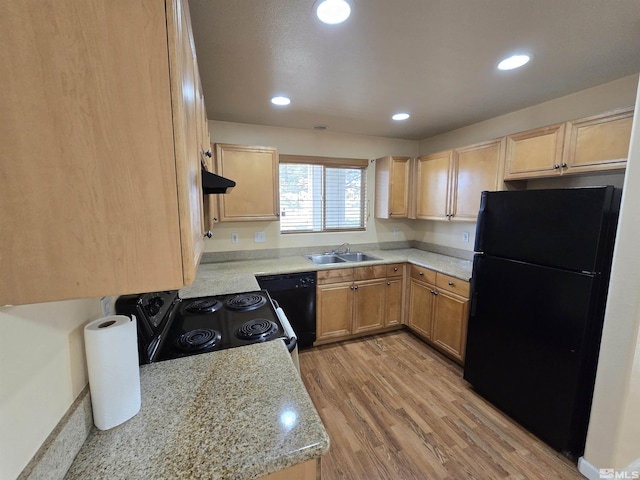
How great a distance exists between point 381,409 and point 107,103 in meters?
2.36

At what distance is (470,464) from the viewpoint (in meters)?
1.62

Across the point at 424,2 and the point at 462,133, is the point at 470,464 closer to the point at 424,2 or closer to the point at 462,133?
the point at 424,2

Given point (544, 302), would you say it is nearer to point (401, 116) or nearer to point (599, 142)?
point (599, 142)

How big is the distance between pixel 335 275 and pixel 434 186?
1.54 meters

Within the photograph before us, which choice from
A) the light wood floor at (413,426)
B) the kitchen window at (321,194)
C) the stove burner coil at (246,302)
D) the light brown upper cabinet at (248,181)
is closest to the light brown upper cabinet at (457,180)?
the kitchen window at (321,194)

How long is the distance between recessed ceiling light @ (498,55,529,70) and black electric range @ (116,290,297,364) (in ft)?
6.74

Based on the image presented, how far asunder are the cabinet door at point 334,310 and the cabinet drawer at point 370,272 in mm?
134

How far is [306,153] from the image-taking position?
3244mm

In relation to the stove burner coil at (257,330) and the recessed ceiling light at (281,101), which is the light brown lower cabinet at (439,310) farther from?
the recessed ceiling light at (281,101)

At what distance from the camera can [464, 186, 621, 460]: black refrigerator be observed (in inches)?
60.3

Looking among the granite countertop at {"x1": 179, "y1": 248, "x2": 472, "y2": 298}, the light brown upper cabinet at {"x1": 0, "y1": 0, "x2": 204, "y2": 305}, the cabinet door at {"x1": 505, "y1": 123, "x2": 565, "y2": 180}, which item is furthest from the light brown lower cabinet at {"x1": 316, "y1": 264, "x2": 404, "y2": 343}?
the light brown upper cabinet at {"x1": 0, "y1": 0, "x2": 204, "y2": 305}

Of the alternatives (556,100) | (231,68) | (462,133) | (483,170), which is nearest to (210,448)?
(231,68)

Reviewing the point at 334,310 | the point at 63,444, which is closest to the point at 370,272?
the point at 334,310

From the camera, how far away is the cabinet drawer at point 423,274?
2.82 meters
